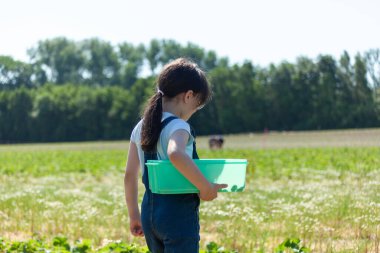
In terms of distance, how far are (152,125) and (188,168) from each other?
14.5 inches

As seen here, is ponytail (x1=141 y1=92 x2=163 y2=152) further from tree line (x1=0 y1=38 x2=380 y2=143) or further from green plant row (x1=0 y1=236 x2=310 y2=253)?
tree line (x1=0 y1=38 x2=380 y2=143)

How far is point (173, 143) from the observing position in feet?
9.89

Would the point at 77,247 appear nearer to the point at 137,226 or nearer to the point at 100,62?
the point at 137,226

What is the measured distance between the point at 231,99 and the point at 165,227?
66.5 m

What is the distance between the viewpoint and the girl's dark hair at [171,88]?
319 cm

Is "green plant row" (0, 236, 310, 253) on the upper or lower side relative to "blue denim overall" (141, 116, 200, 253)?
lower

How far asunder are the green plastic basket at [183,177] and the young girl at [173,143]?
70 mm

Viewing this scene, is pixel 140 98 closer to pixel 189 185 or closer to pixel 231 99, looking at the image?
pixel 231 99

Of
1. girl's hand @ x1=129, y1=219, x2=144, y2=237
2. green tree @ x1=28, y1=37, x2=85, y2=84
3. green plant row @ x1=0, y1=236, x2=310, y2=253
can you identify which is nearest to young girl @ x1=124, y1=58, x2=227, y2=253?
girl's hand @ x1=129, y1=219, x2=144, y2=237

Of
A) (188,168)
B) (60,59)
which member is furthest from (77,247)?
(60,59)

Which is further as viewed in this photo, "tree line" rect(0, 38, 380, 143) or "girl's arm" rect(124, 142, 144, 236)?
"tree line" rect(0, 38, 380, 143)

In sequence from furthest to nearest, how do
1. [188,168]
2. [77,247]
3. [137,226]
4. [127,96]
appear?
1. [127,96]
2. [77,247]
3. [137,226]
4. [188,168]

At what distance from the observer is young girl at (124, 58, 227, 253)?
3.11m

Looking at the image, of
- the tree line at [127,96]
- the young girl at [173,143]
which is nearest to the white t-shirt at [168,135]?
the young girl at [173,143]
